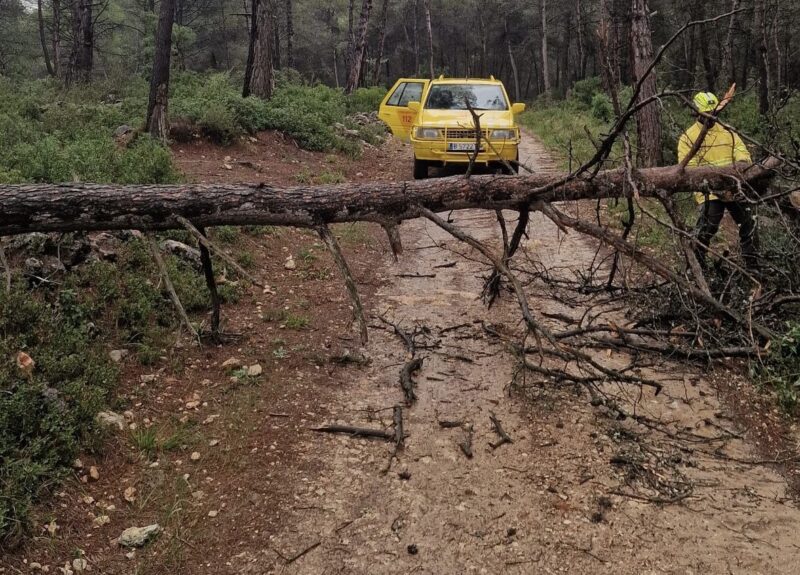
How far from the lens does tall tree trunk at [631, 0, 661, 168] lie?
11125mm

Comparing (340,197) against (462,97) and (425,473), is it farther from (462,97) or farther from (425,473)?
(462,97)

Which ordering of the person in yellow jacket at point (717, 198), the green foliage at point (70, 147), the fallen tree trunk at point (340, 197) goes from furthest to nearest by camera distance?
the green foliage at point (70, 147) → the person in yellow jacket at point (717, 198) → the fallen tree trunk at point (340, 197)

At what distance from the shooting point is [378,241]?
944cm

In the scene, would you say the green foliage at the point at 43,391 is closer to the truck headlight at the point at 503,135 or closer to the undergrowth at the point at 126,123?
the undergrowth at the point at 126,123

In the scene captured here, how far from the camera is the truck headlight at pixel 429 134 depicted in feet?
36.1

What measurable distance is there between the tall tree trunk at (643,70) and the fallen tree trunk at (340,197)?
6.52 meters

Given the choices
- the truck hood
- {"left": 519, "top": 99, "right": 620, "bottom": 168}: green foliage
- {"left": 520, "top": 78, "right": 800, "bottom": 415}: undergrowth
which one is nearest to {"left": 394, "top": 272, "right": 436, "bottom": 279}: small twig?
{"left": 520, "top": 78, "right": 800, "bottom": 415}: undergrowth

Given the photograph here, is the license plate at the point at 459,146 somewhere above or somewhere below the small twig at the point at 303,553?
above

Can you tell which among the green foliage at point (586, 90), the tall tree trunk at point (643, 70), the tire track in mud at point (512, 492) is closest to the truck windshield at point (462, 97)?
the tall tree trunk at point (643, 70)

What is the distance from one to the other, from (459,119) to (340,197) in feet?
22.4

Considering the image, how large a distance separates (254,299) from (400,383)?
2.34 metres

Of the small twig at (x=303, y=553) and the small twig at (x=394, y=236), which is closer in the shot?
the small twig at (x=303, y=553)

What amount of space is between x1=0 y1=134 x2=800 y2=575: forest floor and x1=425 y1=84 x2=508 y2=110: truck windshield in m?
6.85

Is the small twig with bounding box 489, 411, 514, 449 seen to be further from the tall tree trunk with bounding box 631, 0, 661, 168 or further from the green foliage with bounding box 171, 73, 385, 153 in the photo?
the green foliage with bounding box 171, 73, 385, 153
